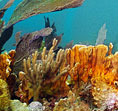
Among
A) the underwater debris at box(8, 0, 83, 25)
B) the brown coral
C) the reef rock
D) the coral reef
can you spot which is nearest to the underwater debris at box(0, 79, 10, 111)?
the reef rock

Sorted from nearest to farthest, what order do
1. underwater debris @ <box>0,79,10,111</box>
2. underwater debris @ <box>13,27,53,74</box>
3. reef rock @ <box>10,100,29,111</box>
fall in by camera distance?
underwater debris @ <box>0,79,10,111</box>
reef rock @ <box>10,100,29,111</box>
underwater debris @ <box>13,27,53,74</box>

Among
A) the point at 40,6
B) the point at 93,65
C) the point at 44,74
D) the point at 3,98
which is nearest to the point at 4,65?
the point at 44,74

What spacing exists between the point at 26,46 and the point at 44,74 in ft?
5.11

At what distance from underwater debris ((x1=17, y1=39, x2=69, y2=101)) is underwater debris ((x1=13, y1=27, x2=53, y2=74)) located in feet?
2.78

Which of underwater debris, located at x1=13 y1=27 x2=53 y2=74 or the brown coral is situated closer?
the brown coral

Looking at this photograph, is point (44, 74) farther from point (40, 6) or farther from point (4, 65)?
point (40, 6)

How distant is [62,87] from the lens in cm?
268

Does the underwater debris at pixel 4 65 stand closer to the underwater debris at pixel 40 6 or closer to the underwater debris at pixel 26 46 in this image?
the underwater debris at pixel 26 46

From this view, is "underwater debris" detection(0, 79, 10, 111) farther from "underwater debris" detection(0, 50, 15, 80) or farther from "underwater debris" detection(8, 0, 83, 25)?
"underwater debris" detection(8, 0, 83, 25)

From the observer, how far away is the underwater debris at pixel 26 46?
10.9 feet

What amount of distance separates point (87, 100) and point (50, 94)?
0.60m

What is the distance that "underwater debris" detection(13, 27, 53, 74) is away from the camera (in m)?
3.32

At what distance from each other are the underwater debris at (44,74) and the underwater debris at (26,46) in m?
0.85

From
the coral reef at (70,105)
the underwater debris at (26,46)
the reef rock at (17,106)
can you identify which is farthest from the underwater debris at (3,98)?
the underwater debris at (26,46)
